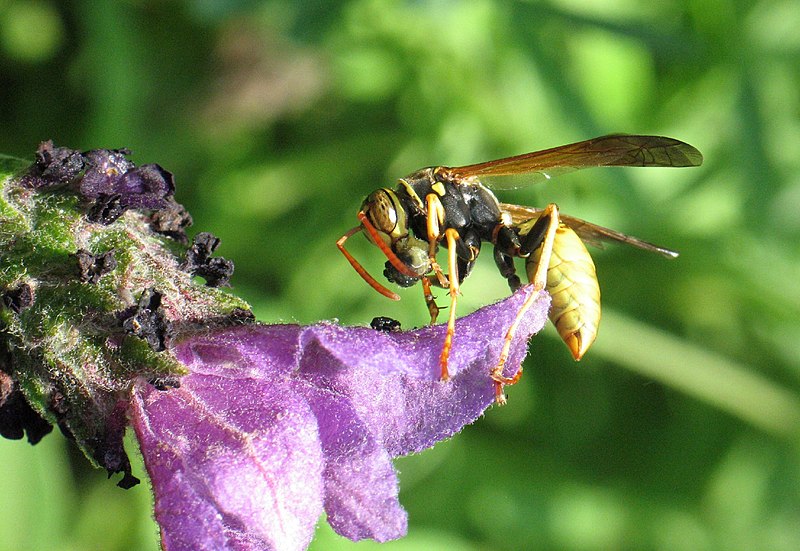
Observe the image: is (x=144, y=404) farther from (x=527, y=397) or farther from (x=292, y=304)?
(x=527, y=397)

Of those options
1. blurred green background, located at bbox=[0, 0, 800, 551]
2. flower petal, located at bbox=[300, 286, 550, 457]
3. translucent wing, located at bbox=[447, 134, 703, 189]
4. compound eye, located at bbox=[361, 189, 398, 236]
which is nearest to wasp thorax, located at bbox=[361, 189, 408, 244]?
compound eye, located at bbox=[361, 189, 398, 236]

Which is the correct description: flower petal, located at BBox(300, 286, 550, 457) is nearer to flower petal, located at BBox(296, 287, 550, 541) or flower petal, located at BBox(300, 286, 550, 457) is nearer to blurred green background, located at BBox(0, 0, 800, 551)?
flower petal, located at BBox(296, 287, 550, 541)

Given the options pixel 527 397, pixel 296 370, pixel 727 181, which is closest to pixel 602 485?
pixel 527 397

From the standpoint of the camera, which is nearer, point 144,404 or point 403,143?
point 144,404

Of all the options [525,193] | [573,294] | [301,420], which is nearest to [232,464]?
[301,420]

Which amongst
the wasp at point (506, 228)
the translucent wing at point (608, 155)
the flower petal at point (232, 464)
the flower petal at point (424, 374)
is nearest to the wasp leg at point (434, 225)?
the wasp at point (506, 228)

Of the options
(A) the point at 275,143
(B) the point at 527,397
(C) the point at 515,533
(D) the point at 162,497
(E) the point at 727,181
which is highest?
(A) the point at 275,143

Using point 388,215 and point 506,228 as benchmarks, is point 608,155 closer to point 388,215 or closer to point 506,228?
point 506,228
